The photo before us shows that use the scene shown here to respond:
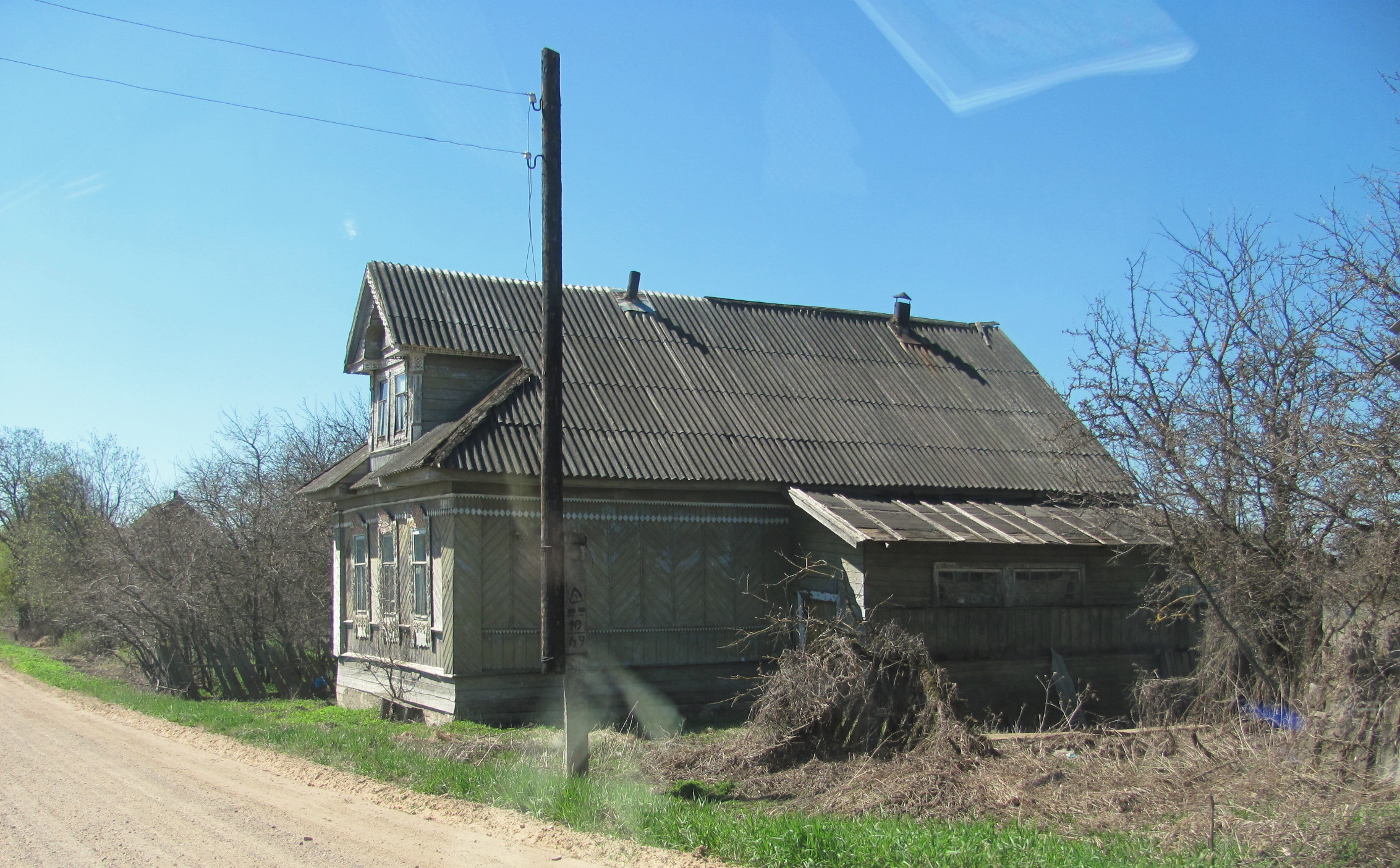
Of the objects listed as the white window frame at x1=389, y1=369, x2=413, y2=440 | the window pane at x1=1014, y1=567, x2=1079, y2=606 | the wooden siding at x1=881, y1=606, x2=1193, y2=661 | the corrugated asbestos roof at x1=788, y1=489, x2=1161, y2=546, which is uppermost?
the white window frame at x1=389, y1=369, x2=413, y2=440

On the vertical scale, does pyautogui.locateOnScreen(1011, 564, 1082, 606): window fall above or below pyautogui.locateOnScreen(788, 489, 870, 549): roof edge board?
below

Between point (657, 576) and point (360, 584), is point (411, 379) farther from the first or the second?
point (657, 576)

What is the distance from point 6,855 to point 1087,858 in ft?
24.6

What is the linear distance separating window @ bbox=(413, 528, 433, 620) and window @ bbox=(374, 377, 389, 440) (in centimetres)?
259

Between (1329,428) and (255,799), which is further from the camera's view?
(255,799)

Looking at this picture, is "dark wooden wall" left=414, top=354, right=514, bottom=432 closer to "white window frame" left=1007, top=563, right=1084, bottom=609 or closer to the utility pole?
the utility pole

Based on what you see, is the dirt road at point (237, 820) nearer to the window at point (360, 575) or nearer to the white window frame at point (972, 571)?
the window at point (360, 575)

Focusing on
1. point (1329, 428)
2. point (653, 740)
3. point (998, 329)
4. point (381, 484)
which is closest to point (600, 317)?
point (381, 484)

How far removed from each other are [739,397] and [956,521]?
448cm

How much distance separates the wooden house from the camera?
14.2 m

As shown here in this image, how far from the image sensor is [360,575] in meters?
17.9

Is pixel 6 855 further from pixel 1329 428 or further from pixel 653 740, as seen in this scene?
pixel 1329 428

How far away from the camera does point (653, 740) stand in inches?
498

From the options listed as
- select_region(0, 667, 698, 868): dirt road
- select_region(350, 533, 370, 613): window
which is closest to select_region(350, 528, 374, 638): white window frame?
select_region(350, 533, 370, 613): window
